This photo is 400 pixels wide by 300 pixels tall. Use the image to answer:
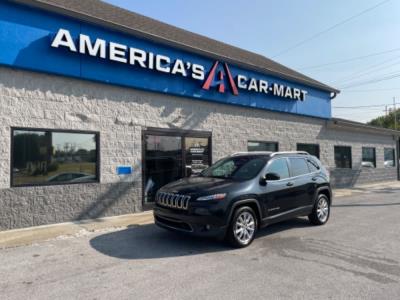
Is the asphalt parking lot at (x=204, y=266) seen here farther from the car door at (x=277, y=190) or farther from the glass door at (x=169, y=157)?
the glass door at (x=169, y=157)

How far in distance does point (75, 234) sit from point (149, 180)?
3452mm

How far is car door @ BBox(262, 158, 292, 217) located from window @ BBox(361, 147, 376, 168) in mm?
14855

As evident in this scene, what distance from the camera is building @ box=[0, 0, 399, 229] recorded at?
7.85 meters

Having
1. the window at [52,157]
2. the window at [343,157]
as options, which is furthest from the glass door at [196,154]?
the window at [343,157]

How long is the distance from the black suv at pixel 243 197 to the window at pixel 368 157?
45.2ft

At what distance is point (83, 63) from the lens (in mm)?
8820

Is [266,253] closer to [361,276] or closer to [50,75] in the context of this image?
[361,276]

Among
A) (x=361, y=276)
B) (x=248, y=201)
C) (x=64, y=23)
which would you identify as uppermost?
(x=64, y=23)

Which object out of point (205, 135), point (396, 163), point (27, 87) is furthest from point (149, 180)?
point (396, 163)

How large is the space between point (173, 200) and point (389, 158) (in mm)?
21843

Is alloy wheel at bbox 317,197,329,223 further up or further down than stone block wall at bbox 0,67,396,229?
further down

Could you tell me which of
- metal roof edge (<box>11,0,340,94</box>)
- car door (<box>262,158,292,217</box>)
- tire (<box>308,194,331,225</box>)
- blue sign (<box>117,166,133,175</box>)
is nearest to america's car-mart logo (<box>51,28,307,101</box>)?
metal roof edge (<box>11,0,340,94</box>)

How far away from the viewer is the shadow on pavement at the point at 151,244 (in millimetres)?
5914

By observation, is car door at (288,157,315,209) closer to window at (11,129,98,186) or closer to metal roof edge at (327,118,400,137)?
window at (11,129,98,186)
